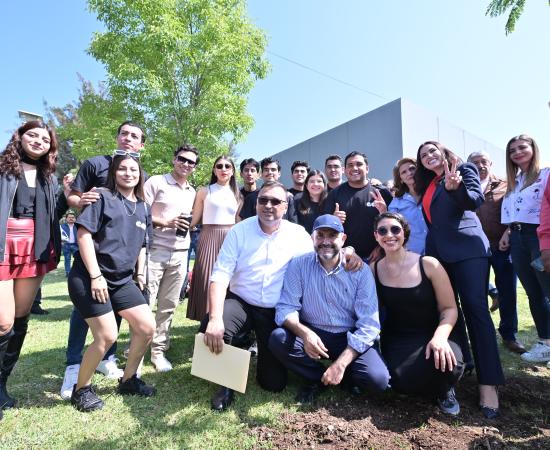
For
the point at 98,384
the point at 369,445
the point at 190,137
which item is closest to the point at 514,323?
the point at 369,445

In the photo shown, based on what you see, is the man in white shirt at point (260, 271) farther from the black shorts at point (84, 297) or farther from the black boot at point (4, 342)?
the black boot at point (4, 342)

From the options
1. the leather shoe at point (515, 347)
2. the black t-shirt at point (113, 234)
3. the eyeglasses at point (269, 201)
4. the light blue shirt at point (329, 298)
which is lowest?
the leather shoe at point (515, 347)

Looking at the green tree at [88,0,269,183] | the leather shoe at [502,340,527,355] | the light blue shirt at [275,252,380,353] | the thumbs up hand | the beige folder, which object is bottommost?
the leather shoe at [502,340,527,355]

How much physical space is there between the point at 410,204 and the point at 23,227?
3.80 meters

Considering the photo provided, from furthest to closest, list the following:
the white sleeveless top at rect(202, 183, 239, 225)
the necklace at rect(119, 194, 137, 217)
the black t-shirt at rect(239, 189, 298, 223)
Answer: the black t-shirt at rect(239, 189, 298, 223)
the white sleeveless top at rect(202, 183, 239, 225)
the necklace at rect(119, 194, 137, 217)

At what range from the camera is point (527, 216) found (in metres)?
3.78

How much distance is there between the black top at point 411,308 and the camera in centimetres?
305

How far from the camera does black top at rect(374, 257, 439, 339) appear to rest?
305 centimetres

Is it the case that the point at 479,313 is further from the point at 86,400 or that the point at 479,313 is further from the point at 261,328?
the point at 86,400

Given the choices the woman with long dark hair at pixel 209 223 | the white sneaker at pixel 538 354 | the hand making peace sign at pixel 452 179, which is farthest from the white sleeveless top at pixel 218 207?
the white sneaker at pixel 538 354

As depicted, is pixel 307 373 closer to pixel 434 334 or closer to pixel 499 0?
pixel 434 334

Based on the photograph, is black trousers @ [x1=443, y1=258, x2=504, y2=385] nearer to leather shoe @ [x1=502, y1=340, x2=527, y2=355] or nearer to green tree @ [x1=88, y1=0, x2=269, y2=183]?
leather shoe @ [x1=502, y1=340, x2=527, y2=355]

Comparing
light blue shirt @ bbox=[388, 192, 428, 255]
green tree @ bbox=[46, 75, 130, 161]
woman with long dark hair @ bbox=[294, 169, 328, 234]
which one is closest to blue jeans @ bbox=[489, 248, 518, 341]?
light blue shirt @ bbox=[388, 192, 428, 255]

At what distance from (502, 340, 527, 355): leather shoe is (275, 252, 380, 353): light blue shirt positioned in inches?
96.0
